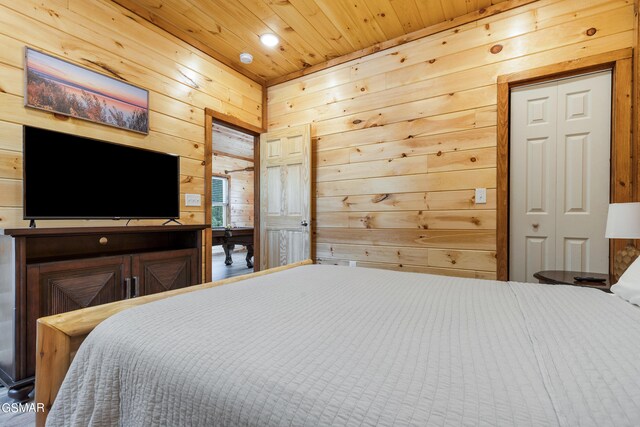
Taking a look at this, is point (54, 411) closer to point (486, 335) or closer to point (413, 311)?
point (413, 311)

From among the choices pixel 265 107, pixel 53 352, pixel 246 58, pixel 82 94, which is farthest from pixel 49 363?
pixel 265 107

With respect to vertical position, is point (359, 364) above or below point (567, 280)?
above

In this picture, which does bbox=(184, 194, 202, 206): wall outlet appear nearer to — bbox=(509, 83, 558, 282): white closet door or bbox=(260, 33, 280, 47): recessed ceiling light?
bbox=(260, 33, 280, 47): recessed ceiling light

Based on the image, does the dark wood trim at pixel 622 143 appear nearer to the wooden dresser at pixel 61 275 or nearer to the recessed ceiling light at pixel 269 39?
the recessed ceiling light at pixel 269 39

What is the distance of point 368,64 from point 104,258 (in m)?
2.86

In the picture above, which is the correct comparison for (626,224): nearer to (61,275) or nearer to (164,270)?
(164,270)

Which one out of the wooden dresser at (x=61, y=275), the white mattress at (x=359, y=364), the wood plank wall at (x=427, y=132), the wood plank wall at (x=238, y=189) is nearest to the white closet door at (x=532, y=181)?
the wood plank wall at (x=427, y=132)

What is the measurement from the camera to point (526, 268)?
2469mm

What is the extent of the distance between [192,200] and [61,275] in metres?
1.35

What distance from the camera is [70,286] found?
1.74 m

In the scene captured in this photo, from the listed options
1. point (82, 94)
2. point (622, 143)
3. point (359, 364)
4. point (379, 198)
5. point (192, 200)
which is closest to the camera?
point (359, 364)

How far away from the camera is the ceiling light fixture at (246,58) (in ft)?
10.6

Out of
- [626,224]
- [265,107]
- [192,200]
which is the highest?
[265,107]

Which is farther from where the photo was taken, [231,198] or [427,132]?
[231,198]
